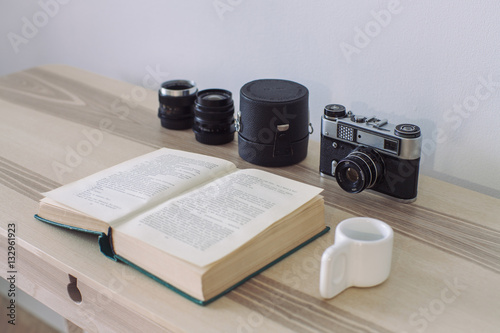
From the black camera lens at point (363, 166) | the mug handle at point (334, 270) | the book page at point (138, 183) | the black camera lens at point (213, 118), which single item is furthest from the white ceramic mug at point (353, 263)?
the black camera lens at point (213, 118)

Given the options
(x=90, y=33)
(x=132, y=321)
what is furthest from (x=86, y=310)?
Result: (x=90, y=33)

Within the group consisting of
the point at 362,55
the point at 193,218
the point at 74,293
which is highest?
the point at 362,55

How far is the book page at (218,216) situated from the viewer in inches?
24.2

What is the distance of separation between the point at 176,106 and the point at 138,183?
11.3 inches

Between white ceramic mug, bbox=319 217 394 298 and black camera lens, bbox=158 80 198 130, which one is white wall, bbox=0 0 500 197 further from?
white ceramic mug, bbox=319 217 394 298

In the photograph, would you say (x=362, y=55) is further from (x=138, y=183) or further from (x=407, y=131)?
(x=138, y=183)

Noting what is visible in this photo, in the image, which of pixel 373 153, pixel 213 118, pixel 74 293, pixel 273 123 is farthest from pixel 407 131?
pixel 74 293

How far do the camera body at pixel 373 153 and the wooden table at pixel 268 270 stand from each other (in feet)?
0.10

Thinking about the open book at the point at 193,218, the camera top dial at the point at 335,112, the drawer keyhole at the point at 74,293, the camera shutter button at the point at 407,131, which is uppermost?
the camera top dial at the point at 335,112

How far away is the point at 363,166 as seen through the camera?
762mm

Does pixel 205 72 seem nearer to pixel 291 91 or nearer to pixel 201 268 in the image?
pixel 291 91

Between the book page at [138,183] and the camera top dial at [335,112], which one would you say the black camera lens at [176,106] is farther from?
the camera top dial at [335,112]

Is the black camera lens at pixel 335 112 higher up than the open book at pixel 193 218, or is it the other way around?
the black camera lens at pixel 335 112

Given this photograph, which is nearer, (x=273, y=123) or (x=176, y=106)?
(x=273, y=123)
